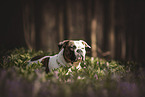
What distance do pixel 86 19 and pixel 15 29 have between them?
26.0ft

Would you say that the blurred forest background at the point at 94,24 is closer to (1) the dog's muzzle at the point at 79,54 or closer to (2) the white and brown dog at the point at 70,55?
(2) the white and brown dog at the point at 70,55

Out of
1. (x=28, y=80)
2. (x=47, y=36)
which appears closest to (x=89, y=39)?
(x=47, y=36)

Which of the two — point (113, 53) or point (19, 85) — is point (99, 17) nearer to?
point (113, 53)

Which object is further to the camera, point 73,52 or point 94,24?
point 94,24

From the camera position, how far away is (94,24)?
15.9m

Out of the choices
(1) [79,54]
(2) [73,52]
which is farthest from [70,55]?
(1) [79,54]

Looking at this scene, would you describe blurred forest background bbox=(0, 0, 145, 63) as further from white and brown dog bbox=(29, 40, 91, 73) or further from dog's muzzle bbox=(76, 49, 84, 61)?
dog's muzzle bbox=(76, 49, 84, 61)

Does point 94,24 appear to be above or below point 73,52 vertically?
above

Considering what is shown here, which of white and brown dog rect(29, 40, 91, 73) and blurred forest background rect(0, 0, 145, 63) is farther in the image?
blurred forest background rect(0, 0, 145, 63)

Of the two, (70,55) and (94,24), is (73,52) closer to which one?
(70,55)

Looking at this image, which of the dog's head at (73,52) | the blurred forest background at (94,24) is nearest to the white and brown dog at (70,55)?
the dog's head at (73,52)

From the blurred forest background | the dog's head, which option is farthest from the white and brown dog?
the blurred forest background

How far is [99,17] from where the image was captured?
1659 centimetres

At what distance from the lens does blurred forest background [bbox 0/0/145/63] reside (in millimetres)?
14508
